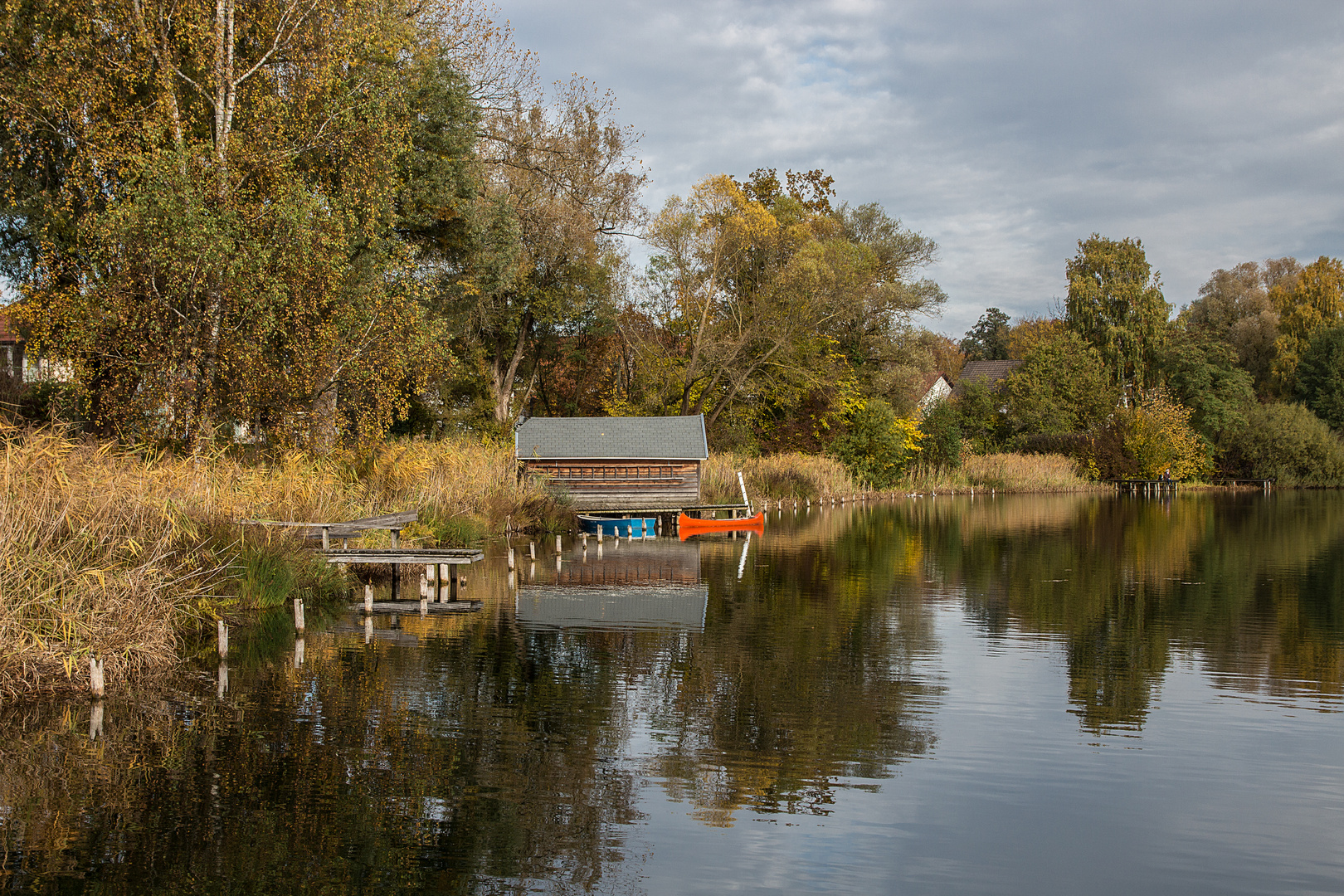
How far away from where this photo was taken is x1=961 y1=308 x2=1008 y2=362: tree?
123575mm

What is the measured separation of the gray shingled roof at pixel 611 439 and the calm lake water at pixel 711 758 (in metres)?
17.4

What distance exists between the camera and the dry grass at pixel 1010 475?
6125 cm

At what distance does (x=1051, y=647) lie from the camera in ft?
52.7

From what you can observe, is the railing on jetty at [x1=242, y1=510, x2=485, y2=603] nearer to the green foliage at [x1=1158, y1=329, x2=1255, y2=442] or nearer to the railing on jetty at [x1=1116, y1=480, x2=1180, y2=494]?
the railing on jetty at [x1=1116, y1=480, x2=1180, y2=494]

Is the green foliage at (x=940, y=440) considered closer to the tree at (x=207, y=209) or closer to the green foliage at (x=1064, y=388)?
the green foliage at (x=1064, y=388)

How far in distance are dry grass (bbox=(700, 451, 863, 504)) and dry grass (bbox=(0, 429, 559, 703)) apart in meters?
21.9

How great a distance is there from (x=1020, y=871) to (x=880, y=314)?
50.6 meters

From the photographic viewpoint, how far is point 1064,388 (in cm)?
7056

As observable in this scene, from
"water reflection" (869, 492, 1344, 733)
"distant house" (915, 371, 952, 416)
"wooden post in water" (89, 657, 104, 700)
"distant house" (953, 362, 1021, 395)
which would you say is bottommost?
"water reflection" (869, 492, 1344, 733)

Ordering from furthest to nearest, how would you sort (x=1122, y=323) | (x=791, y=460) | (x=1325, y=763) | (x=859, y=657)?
(x=1122, y=323), (x=791, y=460), (x=859, y=657), (x=1325, y=763)

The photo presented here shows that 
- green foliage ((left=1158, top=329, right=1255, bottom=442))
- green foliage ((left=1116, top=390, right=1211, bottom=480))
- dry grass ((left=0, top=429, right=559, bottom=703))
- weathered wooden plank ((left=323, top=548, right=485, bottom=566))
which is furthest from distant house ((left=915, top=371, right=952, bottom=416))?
dry grass ((left=0, top=429, right=559, bottom=703))

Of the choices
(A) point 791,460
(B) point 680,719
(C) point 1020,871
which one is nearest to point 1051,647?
(B) point 680,719

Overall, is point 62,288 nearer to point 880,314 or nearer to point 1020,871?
point 1020,871

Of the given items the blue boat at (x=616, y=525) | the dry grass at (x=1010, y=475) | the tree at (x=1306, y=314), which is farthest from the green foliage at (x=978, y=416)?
the blue boat at (x=616, y=525)
